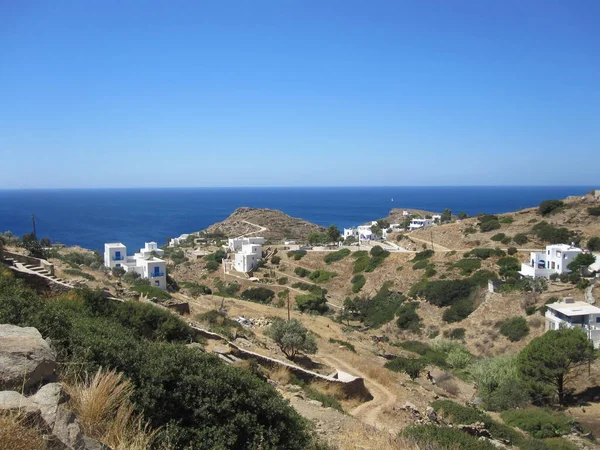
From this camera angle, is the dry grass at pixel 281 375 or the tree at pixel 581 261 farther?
the tree at pixel 581 261

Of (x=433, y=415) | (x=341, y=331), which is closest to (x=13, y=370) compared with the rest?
(x=433, y=415)

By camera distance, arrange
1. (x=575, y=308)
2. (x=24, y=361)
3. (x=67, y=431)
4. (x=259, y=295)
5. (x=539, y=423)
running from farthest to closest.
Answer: (x=259, y=295)
(x=575, y=308)
(x=539, y=423)
(x=24, y=361)
(x=67, y=431)

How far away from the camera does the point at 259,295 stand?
4012 cm

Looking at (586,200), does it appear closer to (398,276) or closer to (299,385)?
(398,276)

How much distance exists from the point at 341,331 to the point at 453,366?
213 inches

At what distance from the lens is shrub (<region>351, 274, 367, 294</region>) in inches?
1610

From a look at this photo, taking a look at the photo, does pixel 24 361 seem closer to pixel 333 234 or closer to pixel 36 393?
pixel 36 393

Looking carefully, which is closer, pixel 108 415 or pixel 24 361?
pixel 24 361

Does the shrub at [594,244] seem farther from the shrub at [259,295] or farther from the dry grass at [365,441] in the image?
the dry grass at [365,441]

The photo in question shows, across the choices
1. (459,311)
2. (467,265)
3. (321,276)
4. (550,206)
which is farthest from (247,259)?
(550,206)

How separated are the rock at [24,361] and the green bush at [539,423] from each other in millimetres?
12738

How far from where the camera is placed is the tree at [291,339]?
14648 millimetres

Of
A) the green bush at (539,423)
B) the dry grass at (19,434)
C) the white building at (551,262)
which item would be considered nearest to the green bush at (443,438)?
the dry grass at (19,434)

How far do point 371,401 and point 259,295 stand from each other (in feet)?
94.8
